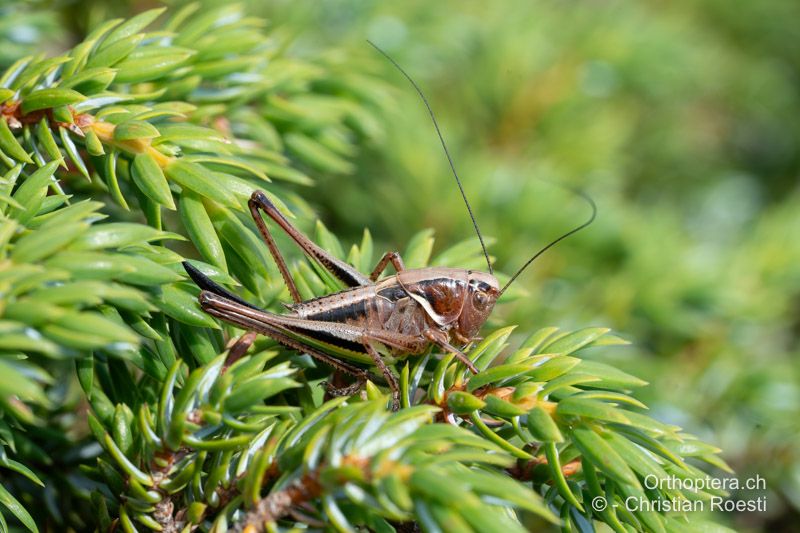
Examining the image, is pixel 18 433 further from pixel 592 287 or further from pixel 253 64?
pixel 592 287

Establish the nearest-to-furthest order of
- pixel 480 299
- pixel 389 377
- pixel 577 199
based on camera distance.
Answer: pixel 389 377, pixel 480 299, pixel 577 199

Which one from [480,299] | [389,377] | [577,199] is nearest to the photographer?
[389,377]

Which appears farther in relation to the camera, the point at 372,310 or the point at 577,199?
the point at 577,199

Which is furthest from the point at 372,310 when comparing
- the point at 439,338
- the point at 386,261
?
the point at 439,338

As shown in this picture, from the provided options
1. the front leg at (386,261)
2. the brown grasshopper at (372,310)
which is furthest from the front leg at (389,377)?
the front leg at (386,261)

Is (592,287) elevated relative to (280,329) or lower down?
lower down

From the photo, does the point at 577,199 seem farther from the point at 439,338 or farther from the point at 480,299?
the point at 439,338

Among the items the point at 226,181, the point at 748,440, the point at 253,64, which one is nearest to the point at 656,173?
the point at 748,440
